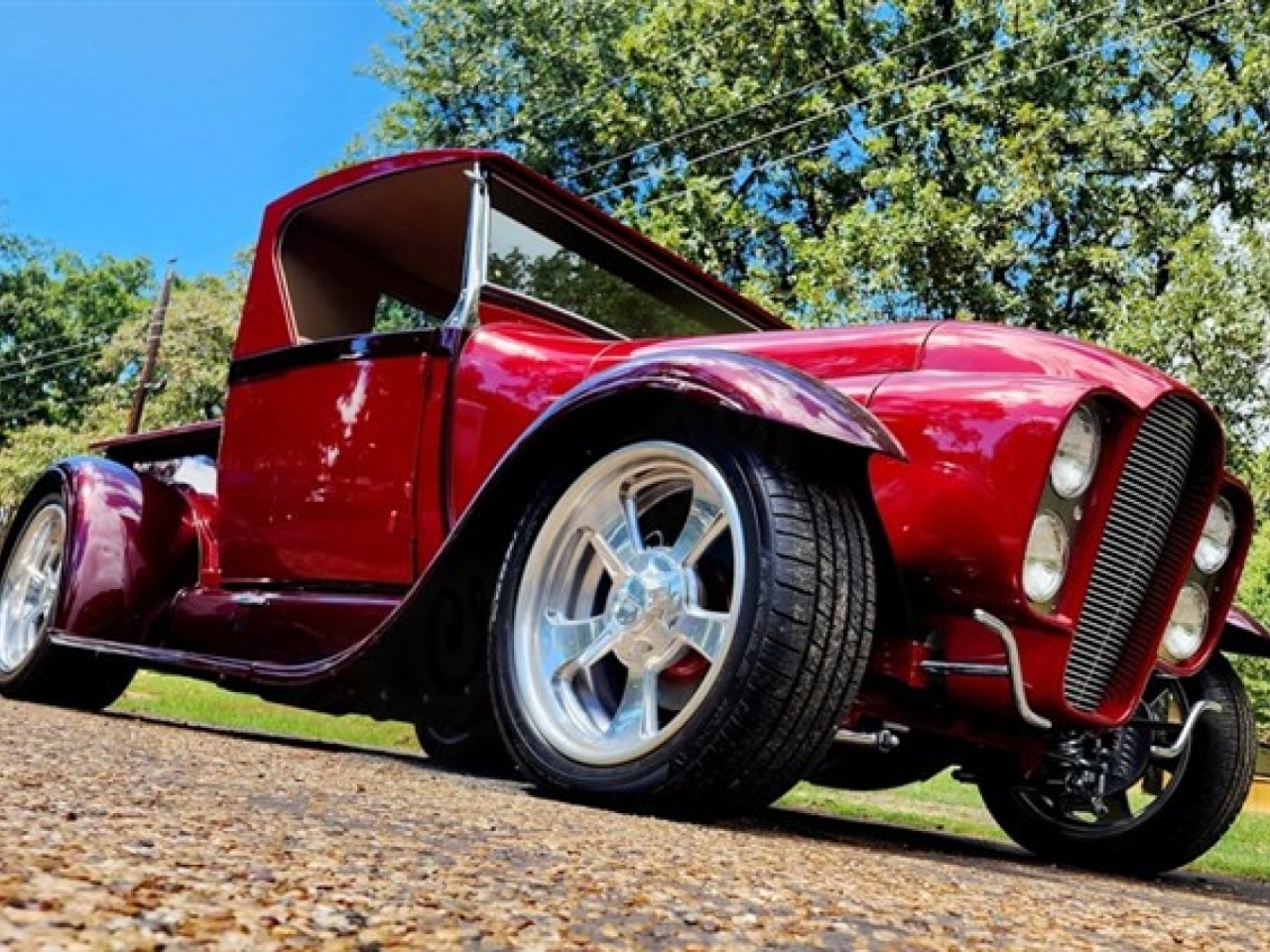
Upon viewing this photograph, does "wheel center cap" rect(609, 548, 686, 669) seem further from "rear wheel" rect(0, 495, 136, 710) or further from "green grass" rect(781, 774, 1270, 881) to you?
"rear wheel" rect(0, 495, 136, 710)

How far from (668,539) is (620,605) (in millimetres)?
316

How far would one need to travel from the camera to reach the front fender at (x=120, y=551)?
4.70 metres

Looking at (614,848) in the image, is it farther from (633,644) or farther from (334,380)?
(334,380)

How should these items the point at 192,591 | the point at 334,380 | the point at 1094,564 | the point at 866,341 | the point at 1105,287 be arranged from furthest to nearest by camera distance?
the point at 1105,287, the point at 192,591, the point at 334,380, the point at 866,341, the point at 1094,564

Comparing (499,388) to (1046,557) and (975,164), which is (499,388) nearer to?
(1046,557)

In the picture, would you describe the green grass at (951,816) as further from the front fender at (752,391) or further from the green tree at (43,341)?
the green tree at (43,341)

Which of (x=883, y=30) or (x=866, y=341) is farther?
(x=883, y=30)

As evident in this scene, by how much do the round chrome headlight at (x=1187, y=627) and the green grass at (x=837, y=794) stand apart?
57.1 inches

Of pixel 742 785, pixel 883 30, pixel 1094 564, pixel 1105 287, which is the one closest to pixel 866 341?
pixel 1094 564

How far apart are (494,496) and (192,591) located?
1.94m

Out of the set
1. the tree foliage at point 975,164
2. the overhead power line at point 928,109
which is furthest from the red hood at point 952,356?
the overhead power line at point 928,109

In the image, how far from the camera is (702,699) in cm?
249

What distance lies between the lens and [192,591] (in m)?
4.62

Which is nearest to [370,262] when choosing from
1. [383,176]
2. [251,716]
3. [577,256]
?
[383,176]
